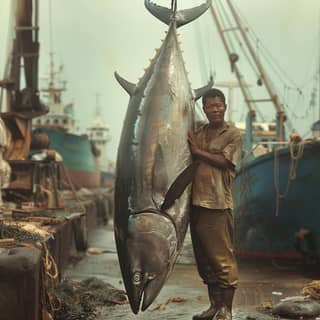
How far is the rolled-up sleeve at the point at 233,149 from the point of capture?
12.9ft

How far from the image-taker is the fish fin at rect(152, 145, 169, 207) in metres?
3.59

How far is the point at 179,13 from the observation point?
13.8ft

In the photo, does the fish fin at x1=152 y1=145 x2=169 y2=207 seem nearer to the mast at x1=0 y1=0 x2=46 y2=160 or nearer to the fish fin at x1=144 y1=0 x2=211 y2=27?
the fish fin at x1=144 y1=0 x2=211 y2=27

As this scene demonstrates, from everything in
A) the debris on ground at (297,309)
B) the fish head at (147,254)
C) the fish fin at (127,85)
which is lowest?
the debris on ground at (297,309)

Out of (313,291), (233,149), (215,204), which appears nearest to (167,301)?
(313,291)

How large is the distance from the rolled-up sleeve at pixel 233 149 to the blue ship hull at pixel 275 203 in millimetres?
5664

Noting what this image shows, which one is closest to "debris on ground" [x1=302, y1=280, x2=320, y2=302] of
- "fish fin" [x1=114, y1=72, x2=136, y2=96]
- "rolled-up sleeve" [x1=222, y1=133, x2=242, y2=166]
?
"rolled-up sleeve" [x1=222, y1=133, x2=242, y2=166]

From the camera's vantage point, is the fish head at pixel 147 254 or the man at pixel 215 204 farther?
the man at pixel 215 204

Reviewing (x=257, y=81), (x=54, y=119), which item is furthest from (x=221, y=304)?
(x=54, y=119)

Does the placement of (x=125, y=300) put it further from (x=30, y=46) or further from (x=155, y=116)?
(x=30, y=46)

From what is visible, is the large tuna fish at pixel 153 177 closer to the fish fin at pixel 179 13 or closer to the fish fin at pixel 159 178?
the fish fin at pixel 159 178

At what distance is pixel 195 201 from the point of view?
3955 millimetres

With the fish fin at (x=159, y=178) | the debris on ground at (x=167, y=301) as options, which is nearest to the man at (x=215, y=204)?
the fish fin at (x=159, y=178)

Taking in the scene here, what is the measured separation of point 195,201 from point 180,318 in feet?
5.35
